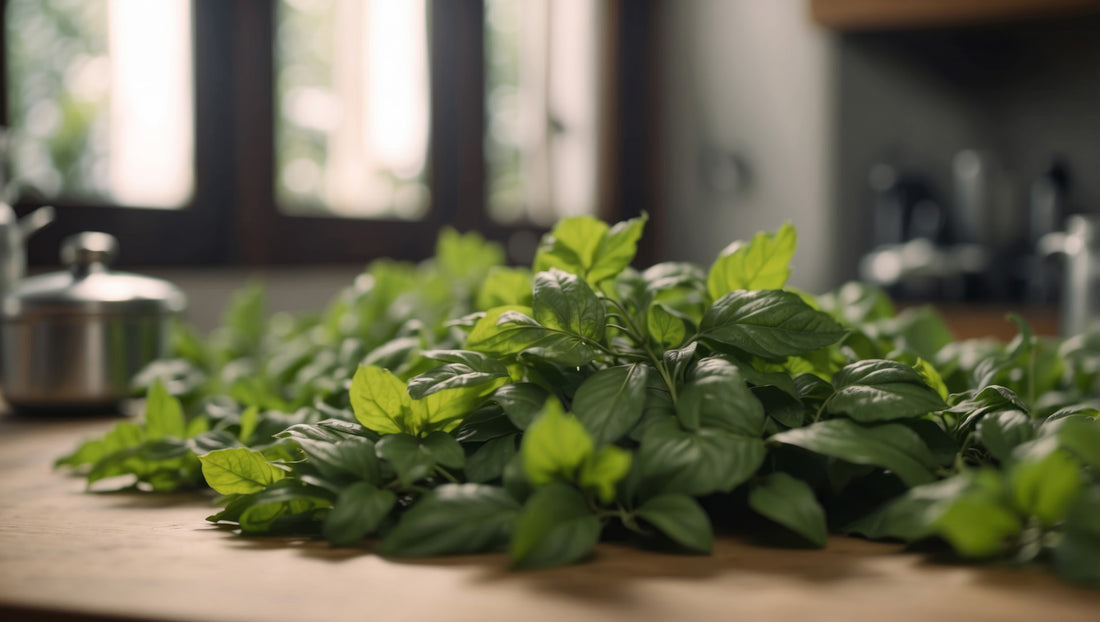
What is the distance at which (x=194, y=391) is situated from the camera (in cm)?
83

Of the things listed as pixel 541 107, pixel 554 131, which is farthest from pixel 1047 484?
pixel 554 131

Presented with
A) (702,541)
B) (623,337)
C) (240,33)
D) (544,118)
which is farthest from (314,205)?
(702,541)

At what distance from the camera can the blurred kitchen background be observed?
195 centimetres

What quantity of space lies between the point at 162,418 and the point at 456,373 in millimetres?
284

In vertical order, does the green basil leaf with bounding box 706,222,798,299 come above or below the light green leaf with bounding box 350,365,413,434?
above

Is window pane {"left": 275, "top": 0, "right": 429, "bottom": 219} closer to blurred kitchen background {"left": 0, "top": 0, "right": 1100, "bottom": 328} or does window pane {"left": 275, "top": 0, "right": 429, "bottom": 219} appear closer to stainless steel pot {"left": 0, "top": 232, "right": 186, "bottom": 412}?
blurred kitchen background {"left": 0, "top": 0, "right": 1100, "bottom": 328}

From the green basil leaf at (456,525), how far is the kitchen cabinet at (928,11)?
2.80 metres

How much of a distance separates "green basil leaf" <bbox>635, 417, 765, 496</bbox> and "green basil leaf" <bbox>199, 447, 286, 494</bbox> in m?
0.18

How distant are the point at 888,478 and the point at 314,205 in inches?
89.2

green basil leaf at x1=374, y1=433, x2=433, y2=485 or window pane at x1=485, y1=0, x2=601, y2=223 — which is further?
window pane at x1=485, y1=0, x2=601, y2=223

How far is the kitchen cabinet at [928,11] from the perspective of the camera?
2652mm

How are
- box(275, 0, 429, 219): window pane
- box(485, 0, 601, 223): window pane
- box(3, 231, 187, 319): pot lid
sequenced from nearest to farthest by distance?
box(3, 231, 187, 319): pot lid, box(275, 0, 429, 219): window pane, box(485, 0, 601, 223): window pane

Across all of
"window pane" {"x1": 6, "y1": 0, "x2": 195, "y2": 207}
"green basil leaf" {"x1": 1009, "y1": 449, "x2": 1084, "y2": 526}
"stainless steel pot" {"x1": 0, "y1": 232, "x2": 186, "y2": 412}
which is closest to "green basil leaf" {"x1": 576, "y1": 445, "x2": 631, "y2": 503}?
"green basil leaf" {"x1": 1009, "y1": 449, "x2": 1084, "y2": 526}

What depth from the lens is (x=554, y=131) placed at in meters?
3.58
